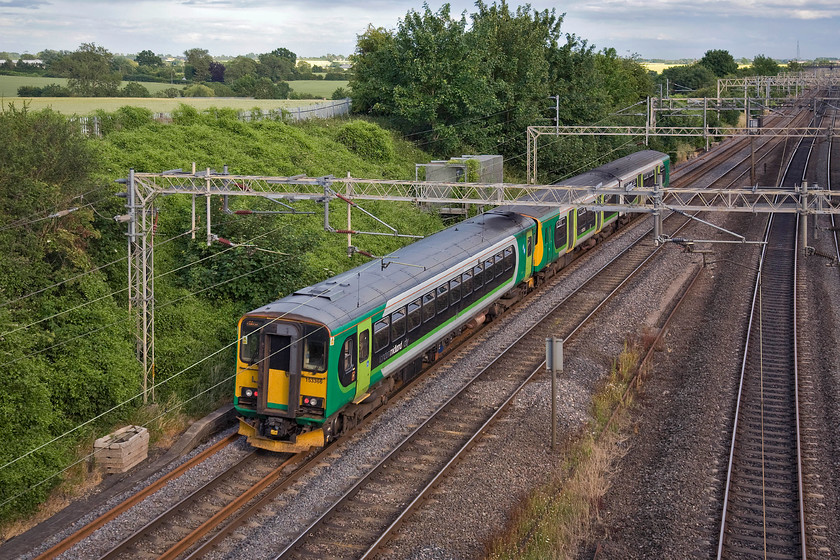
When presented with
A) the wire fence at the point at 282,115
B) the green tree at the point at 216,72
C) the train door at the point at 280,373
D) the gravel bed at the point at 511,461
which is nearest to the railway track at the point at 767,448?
the gravel bed at the point at 511,461

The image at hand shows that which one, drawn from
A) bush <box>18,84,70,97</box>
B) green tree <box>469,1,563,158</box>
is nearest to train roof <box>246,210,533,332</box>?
green tree <box>469,1,563,158</box>

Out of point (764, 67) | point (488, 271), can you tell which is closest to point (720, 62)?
point (764, 67)

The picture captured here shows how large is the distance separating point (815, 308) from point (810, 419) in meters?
9.16

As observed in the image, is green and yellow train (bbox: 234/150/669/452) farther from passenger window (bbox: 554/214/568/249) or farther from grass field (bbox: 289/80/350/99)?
grass field (bbox: 289/80/350/99)

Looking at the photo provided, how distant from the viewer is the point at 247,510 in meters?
13.3

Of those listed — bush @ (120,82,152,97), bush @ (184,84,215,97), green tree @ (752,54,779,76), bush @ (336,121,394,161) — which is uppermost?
green tree @ (752,54,779,76)

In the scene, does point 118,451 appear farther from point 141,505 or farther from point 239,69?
point 239,69

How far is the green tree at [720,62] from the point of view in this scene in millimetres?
123019

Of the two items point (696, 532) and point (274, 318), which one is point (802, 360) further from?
point (274, 318)

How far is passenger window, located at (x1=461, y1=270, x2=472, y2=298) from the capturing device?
2036 cm

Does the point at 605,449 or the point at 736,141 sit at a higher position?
the point at 736,141

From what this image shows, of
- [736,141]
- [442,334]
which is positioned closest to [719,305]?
[442,334]

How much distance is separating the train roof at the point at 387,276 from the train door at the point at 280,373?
0.40m

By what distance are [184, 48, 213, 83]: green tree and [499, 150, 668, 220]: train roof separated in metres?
55.3
